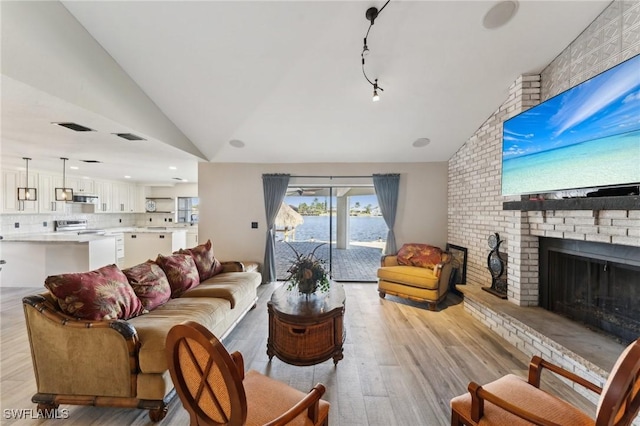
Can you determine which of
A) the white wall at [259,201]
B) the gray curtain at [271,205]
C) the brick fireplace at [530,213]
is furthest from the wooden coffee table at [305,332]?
the white wall at [259,201]

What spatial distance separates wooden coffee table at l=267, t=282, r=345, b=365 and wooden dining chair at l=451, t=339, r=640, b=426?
1.15 m

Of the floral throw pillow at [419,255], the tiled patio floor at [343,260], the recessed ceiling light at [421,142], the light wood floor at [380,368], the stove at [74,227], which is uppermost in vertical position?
the recessed ceiling light at [421,142]

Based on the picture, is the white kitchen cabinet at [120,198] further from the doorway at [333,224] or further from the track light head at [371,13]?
the track light head at [371,13]

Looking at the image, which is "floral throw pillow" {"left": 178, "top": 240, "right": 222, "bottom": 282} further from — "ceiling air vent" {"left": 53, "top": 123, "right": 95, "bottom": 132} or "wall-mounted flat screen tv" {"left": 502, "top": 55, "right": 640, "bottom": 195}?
"wall-mounted flat screen tv" {"left": 502, "top": 55, "right": 640, "bottom": 195}

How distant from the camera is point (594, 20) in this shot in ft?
7.79

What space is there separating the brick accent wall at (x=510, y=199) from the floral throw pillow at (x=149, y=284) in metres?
3.81

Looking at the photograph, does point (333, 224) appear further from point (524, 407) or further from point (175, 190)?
point (175, 190)

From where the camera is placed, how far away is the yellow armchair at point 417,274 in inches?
149

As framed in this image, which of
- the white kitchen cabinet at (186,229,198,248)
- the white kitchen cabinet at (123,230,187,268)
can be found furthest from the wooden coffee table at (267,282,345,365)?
the white kitchen cabinet at (186,229,198,248)

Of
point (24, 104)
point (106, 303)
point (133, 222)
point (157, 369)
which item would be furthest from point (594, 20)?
point (133, 222)

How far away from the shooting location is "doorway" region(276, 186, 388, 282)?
17.4ft

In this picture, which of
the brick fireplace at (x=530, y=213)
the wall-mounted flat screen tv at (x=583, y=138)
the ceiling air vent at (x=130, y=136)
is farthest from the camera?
the ceiling air vent at (x=130, y=136)

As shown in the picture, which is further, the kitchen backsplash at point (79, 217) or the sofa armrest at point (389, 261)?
the kitchen backsplash at point (79, 217)

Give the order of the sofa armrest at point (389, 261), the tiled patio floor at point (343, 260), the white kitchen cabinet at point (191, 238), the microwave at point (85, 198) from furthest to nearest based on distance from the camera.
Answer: the white kitchen cabinet at point (191, 238) < the microwave at point (85, 198) < the tiled patio floor at point (343, 260) < the sofa armrest at point (389, 261)
